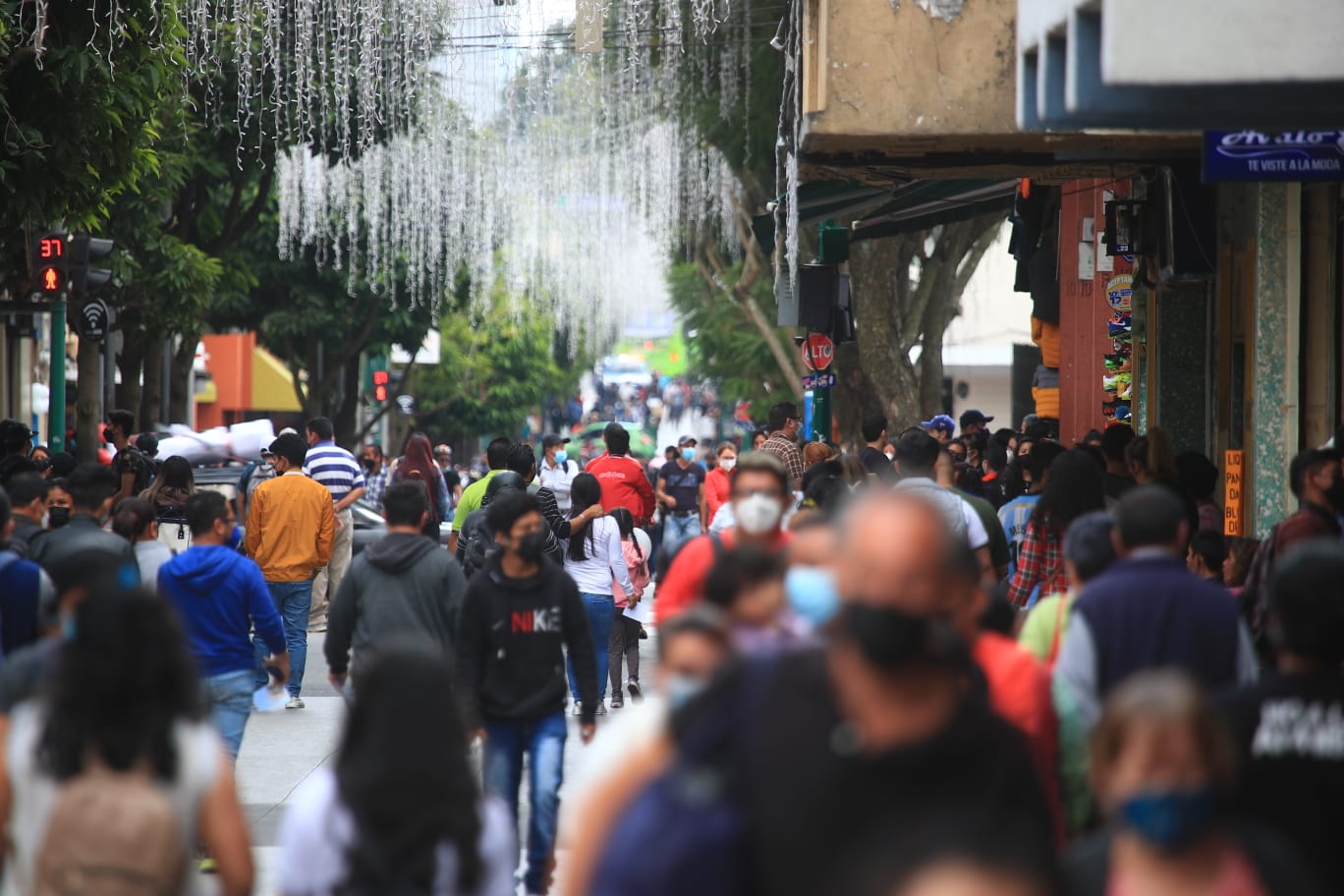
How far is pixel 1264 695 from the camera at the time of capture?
4.34m

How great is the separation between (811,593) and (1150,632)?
123 centimetres

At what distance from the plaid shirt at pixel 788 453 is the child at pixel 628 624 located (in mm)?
1592

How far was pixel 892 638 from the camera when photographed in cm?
312

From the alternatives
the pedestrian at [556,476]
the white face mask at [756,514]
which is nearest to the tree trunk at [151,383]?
the pedestrian at [556,476]

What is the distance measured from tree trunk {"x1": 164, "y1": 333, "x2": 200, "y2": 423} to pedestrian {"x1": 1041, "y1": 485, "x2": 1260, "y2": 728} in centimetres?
2204

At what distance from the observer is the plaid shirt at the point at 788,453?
1384 centimetres

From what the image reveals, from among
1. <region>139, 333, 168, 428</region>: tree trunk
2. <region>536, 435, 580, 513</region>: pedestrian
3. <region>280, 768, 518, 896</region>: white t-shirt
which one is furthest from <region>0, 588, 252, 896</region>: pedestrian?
<region>139, 333, 168, 428</region>: tree trunk

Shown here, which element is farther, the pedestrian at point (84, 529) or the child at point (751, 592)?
the pedestrian at point (84, 529)

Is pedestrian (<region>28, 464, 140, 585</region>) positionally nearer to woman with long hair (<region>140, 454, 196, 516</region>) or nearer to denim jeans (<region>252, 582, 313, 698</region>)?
woman with long hair (<region>140, 454, 196, 516</region>)

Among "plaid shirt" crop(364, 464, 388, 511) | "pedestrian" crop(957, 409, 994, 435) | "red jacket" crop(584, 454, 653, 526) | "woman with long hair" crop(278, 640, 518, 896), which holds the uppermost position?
"pedestrian" crop(957, 409, 994, 435)

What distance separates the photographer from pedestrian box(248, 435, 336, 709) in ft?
38.7

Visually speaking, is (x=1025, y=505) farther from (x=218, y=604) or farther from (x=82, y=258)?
(x=82, y=258)

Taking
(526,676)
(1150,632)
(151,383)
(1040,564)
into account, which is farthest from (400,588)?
(151,383)

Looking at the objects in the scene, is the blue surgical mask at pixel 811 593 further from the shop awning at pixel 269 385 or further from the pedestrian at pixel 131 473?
the shop awning at pixel 269 385
